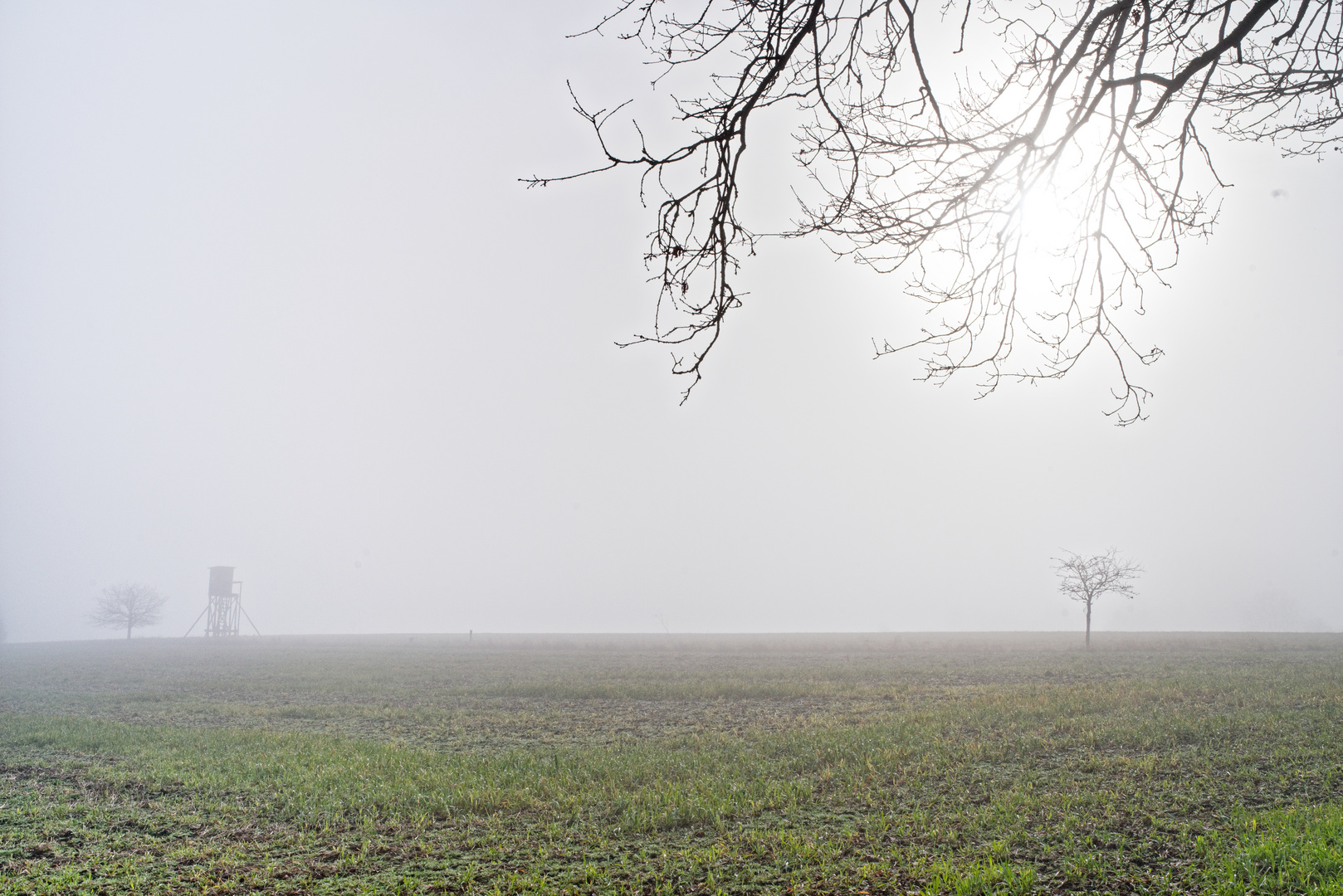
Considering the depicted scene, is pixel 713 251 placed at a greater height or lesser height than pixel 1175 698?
greater

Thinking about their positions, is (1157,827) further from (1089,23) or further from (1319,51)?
(1089,23)

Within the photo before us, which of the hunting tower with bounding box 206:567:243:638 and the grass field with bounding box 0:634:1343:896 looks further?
the hunting tower with bounding box 206:567:243:638

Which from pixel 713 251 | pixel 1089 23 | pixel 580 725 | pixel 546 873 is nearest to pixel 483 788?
pixel 546 873

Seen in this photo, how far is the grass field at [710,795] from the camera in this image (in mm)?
7145

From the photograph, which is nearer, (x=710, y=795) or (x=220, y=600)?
(x=710, y=795)

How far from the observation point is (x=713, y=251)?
4.19 m

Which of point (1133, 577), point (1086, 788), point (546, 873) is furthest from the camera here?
point (1133, 577)

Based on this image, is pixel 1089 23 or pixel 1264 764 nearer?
pixel 1089 23

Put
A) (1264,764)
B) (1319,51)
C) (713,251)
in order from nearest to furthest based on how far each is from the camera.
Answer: (713,251) < (1319,51) < (1264,764)

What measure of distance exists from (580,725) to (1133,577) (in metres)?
44.0

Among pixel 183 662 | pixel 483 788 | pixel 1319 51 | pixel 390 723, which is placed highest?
pixel 1319 51

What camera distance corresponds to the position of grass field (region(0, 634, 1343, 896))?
7145 millimetres

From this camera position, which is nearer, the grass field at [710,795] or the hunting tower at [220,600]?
the grass field at [710,795]

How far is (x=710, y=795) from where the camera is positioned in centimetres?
1008
